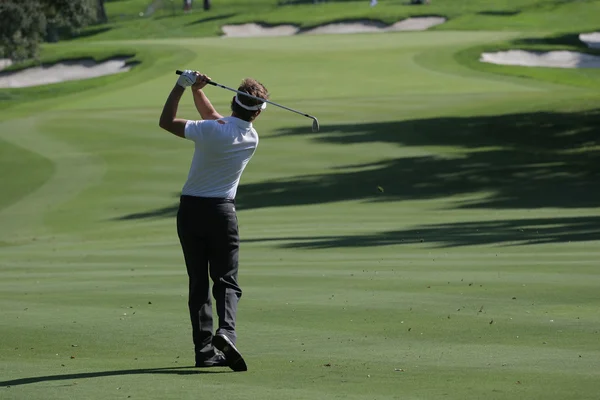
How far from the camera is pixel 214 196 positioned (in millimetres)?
8625

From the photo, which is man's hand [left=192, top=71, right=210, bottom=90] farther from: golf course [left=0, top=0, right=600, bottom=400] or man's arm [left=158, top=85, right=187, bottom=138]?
golf course [left=0, top=0, right=600, bottom=400]

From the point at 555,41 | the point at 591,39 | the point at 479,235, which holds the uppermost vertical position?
the point at 479,235

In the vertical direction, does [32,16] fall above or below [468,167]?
below

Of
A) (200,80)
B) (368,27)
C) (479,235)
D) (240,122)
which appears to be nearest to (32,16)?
(368,27)

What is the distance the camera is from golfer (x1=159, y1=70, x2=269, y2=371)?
8.54 metres

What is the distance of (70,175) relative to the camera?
3066 centimetres

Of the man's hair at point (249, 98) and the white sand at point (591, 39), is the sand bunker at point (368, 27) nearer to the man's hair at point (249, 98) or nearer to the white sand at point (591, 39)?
the white sand at point (591, 39)

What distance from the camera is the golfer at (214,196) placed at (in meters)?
8.54

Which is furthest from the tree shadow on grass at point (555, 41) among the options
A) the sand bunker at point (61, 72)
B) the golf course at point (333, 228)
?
the sand bunker at point (61, 72)

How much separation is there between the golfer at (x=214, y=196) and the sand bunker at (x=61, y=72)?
51387mm

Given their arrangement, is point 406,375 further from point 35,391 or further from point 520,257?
point 520,257

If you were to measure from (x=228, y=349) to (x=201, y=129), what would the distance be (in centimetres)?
145

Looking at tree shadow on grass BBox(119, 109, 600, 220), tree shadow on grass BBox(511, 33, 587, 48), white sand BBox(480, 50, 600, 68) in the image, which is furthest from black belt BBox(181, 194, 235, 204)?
tree shadow on grass BBox(511, 33, 587, 48)

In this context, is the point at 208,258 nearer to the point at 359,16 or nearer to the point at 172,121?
the point at 172,121
